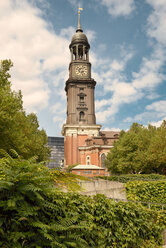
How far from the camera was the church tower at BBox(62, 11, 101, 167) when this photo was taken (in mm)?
66500

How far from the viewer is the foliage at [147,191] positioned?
16.1 meters

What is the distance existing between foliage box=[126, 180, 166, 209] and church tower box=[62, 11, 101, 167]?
162 ft

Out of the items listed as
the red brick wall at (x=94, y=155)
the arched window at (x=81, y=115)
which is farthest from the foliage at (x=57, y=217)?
the arched window at (x=81, y=115)

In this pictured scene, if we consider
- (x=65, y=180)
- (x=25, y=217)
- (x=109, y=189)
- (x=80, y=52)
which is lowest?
(x=109, y=189)

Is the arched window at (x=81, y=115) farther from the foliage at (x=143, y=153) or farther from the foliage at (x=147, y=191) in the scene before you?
the foliage at (x=147, y=191)

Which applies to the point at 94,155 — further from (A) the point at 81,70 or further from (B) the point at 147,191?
(B) the point at 147,191

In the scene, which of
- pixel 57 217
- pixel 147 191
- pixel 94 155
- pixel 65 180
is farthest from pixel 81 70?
pixel 57 217

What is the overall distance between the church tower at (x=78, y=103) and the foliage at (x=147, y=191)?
49.4 meters

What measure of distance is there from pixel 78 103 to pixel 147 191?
54.8 m

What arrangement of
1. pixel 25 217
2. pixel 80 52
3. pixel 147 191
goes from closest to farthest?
pixel 25 217 → pixel 147 191 → pixel 80 52

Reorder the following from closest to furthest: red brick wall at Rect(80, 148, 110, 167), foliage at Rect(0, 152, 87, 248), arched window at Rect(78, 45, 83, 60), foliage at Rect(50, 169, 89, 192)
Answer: foliage at Rect(0, 152, 87, 248), foliage at Rect(50, 169, 89, 192), red brick wall at Rect(80, 148, 110, 167), arched window at Rect(78, 45, 83, 60)

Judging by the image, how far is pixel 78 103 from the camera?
2739 inches

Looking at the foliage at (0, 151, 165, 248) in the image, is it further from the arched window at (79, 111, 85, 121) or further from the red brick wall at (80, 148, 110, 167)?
the arched window at (79, 111, 85, 121)

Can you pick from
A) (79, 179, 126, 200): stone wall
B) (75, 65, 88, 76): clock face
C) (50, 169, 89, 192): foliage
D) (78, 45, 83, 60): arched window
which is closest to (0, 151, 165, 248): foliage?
(50, 169, 89, 192): foliage
